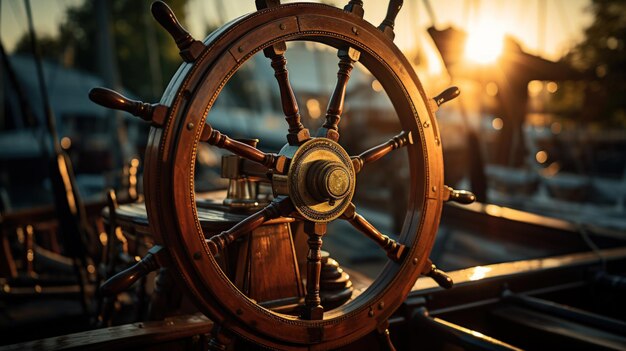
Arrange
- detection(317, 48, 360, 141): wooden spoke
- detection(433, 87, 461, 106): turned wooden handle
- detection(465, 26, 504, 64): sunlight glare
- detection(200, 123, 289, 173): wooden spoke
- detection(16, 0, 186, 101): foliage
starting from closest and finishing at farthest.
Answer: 1. detection(200, 123, 289, 173): wooden spoke
2. detection(317, 48, 360, 141): wooden spoke
3. detection(433, 87, 461, 106): turned wooden handle
4. detection(465, 26, 504, 64): sunlight glare
5. detection(16, 0, 186, 101): foliage

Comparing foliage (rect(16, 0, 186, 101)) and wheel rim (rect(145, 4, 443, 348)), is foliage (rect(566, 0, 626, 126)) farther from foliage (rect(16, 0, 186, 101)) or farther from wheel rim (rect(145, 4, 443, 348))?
foliage (rect(16, 0, 186, 101))

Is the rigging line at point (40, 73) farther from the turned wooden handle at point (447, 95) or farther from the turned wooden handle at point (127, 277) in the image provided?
the turned wooden handle at point (447, 95)

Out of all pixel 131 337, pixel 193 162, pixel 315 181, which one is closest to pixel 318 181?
pixel 315 181

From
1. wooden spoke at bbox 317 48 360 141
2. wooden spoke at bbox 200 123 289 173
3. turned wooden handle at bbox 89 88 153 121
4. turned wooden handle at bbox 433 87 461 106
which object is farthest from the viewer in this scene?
turned wooden handle at bbox 433 87 461 106

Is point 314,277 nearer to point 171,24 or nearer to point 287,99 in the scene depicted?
point 287,99

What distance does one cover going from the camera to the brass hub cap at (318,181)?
1.00 metres

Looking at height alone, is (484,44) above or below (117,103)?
above

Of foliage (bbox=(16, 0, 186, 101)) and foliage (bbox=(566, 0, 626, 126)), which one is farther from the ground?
foliage (bbox=(16, 0, 186, 101))

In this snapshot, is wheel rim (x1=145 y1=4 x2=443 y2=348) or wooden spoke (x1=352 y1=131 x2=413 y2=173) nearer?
wheel rim (x1=145 y1=4 x2=443 y2=348)

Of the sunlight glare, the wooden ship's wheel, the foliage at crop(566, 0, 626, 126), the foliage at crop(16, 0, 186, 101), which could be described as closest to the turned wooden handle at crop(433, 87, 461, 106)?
the wooden ship's wheel

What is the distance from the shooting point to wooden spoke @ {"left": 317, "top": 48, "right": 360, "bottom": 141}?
1.08 m

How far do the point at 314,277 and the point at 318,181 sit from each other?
218mm

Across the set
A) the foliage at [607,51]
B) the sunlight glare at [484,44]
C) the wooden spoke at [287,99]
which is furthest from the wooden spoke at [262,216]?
the foliage at [607,51]

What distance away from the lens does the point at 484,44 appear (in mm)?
5473
